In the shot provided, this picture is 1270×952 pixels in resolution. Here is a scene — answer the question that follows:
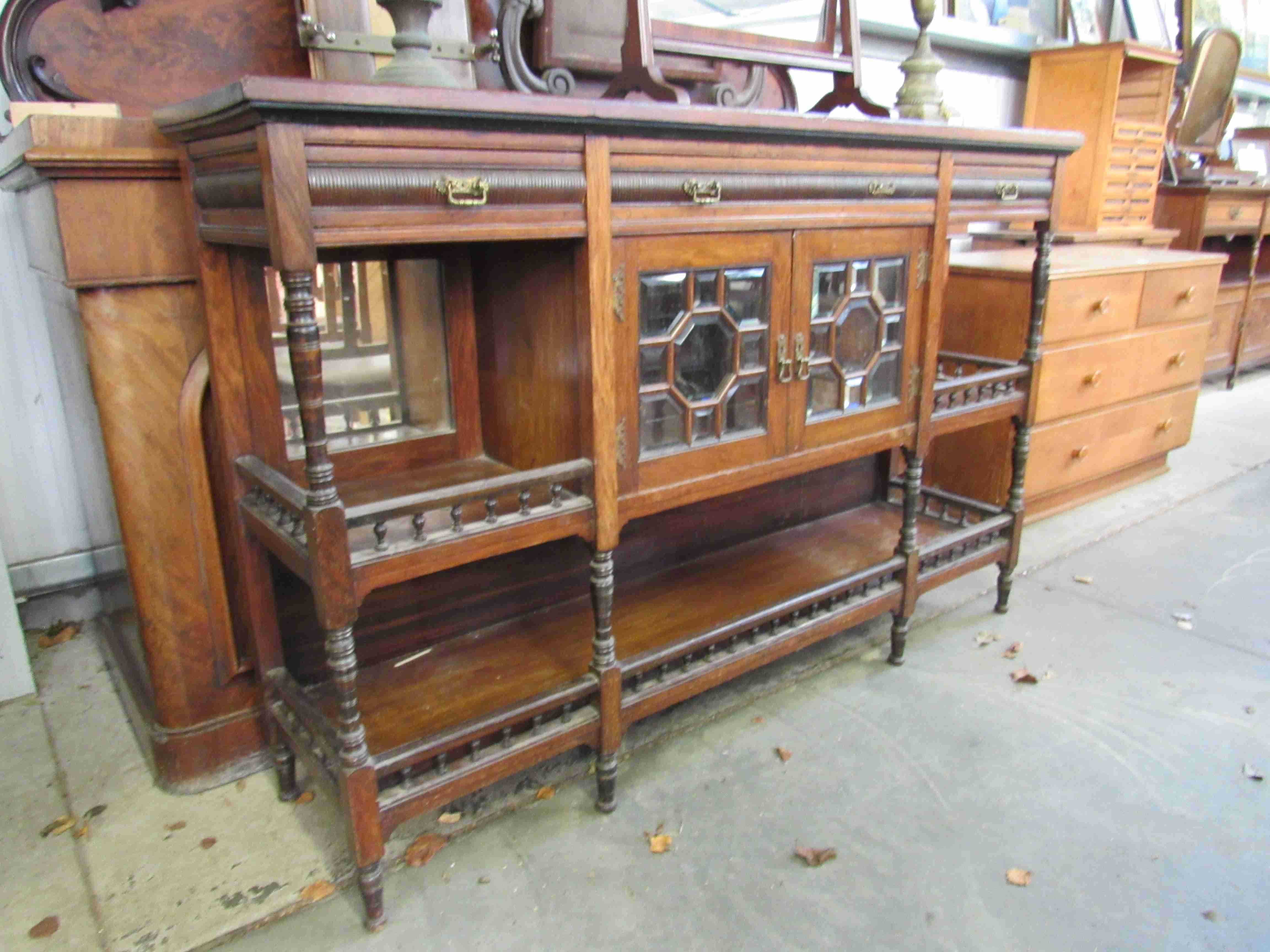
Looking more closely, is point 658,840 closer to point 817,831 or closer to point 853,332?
point 817,831

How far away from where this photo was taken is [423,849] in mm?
1827

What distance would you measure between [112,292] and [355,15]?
81 cm

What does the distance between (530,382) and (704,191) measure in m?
0.53

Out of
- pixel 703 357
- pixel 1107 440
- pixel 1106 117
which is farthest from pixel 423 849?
pixel 1106 117

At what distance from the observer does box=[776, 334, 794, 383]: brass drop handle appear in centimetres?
198

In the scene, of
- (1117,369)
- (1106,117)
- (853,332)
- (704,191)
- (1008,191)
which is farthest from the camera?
(1106,117)

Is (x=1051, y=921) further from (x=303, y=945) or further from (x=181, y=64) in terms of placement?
(x=181, y=64)

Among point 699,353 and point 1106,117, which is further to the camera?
point 1106,117

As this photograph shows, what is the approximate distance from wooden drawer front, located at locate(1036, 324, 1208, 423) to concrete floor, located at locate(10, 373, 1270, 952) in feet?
3.37

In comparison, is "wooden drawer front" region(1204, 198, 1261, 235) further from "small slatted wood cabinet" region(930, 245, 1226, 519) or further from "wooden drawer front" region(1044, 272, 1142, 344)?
"wooden drawer front" region(1044, 272, 1142, 344)

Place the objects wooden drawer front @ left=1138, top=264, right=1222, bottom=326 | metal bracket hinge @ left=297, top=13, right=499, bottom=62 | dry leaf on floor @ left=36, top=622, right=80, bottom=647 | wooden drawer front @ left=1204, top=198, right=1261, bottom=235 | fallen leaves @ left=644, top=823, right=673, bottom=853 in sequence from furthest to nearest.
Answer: wooden drawer front @ left=1204, top=198, right=1261, bottom=235 → wooden drawer front @ left=1138, top=264, right=1222, bottom=326 → dry leaf on floor @ left=36, top=622, right=80, bottom=647 → metal bracket hinge @ left=297, top=13, right=499, bottom=62 → fallen leaves @ left=644, top=823, right=673, bottom=853

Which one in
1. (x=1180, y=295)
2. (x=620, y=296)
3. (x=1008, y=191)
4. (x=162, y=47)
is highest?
(x=162, y=47)

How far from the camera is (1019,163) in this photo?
7.82ft

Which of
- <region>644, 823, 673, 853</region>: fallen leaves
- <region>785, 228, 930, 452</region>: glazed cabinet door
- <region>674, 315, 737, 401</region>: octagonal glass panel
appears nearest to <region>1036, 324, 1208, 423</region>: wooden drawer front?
<region>785, 228, 930, 452</region>: glazed cabinet door
